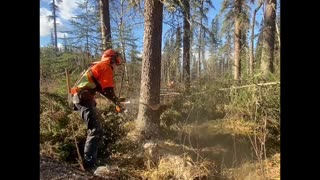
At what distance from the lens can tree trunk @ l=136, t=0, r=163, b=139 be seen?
5.70m

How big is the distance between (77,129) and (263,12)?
5609mm

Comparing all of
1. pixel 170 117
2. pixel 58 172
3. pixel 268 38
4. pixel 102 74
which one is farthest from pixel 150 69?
pixel 268 38

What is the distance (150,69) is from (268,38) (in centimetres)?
336

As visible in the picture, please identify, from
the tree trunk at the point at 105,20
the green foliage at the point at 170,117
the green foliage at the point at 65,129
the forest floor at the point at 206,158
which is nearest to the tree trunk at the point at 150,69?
the forest floor at the point at 206,158

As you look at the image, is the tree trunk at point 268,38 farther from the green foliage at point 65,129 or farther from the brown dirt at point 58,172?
the brown dirt at point 58,172

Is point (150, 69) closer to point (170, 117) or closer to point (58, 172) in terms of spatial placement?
point (170, 117)

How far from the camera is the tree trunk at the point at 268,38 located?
6.29 metres

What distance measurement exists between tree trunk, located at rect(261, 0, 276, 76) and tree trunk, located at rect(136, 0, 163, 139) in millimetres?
2263

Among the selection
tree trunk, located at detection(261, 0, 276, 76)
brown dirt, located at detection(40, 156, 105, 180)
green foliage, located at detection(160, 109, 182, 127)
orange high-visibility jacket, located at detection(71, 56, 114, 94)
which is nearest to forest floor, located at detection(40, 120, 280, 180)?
brown dirt, located at detection(40, 156, 105, 180)

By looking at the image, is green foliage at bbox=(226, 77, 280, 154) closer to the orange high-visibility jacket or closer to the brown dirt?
the orange high-visibility jacket

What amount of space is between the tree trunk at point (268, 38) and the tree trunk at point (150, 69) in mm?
2263

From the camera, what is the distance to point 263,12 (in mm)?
7656

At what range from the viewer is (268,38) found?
716 cm
